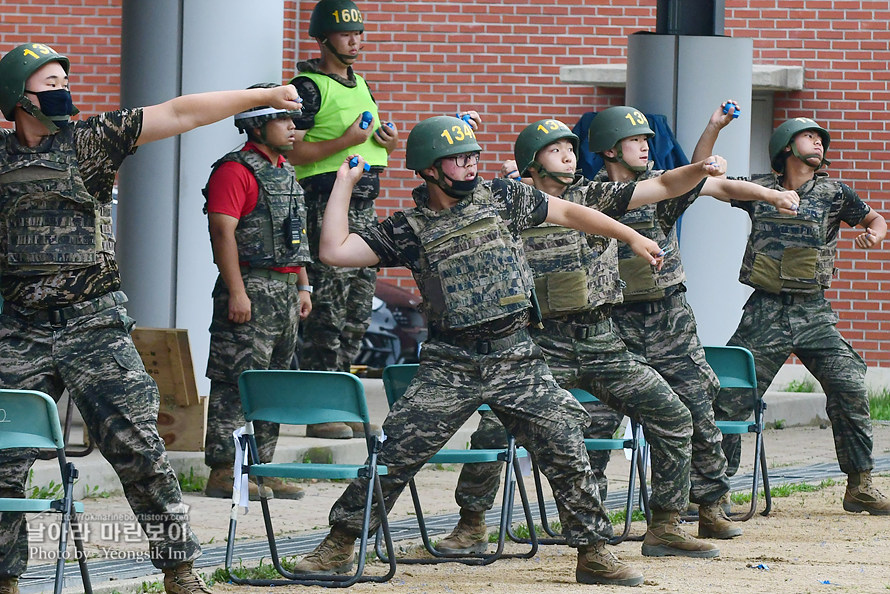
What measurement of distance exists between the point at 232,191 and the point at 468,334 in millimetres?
2152

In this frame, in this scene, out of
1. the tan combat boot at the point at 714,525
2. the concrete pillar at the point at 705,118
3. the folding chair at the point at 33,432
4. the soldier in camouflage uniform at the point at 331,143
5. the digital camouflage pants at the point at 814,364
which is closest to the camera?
the folding chair at the point at 33,432

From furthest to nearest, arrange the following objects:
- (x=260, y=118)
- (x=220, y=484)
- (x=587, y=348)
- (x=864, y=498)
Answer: (x=864, y=498) < (x=220, y=484) < (x=260, y=118) < (x=587, y=348)

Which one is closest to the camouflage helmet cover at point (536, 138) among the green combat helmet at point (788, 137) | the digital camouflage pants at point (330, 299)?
the digital camouflage pants at point (330, 299)

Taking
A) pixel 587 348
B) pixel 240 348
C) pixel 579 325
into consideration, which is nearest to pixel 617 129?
pixel 579 325

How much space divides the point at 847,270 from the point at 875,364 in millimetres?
966

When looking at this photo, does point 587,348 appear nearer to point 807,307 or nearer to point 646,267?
point 646,267

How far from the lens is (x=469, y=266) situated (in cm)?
643

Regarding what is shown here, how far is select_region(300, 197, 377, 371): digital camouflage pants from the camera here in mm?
9406

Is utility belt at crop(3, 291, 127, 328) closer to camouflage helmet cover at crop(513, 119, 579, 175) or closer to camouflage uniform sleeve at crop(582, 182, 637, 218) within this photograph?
camouflage helmet cover at crop(513, 119, 579, 175)

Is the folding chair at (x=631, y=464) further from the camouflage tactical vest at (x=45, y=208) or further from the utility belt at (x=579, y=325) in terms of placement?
the camouflage tactical vest at (x=45, y=208)

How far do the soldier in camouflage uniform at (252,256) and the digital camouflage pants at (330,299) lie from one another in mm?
1028

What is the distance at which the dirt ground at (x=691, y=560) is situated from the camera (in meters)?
6.66

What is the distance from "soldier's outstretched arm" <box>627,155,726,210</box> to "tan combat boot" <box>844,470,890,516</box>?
8.91 feet

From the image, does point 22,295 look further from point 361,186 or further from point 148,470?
point 361,186
